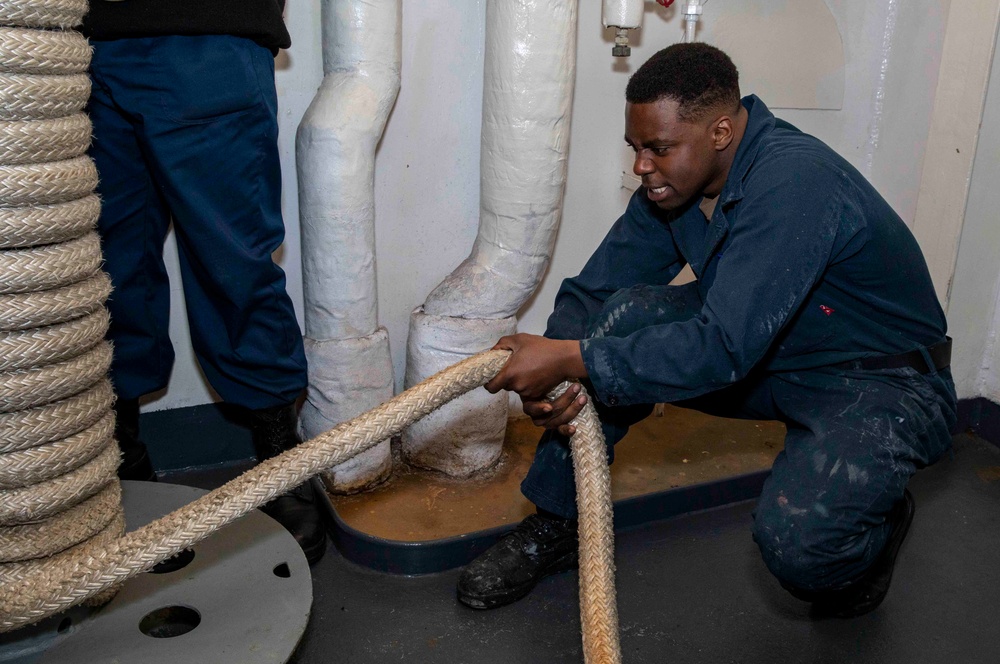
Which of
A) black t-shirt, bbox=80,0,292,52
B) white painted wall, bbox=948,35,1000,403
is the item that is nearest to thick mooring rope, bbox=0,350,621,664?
black t-shirt, bbox=80,0,292,52

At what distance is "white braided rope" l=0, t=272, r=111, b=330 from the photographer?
984 millimetres

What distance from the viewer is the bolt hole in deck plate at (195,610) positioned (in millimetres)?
1157

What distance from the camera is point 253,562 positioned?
4.48 feet

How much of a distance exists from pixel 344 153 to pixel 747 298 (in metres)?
0.84

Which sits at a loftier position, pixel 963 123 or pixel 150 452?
pixel 963 123

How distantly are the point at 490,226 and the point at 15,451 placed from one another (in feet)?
3.41

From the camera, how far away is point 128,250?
5.06 feet

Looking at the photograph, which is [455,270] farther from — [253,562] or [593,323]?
[253,562]

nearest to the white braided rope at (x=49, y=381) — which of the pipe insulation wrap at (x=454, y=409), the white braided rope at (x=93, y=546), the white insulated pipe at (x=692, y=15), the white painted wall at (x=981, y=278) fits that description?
the white braided rope at (x=93, y=546)

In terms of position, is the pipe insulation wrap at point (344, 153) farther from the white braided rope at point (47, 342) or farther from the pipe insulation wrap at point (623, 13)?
the white braided rope at point (47, 342)

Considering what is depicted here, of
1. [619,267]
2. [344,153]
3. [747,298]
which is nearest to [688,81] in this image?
[747,298]

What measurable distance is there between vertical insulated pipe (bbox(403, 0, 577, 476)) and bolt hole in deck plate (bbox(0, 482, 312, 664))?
506mm

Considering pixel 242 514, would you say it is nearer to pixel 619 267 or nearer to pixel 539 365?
pixel 539 365

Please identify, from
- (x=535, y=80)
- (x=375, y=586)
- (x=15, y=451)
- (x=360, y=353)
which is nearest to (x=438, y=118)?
(x=535, y=80)
